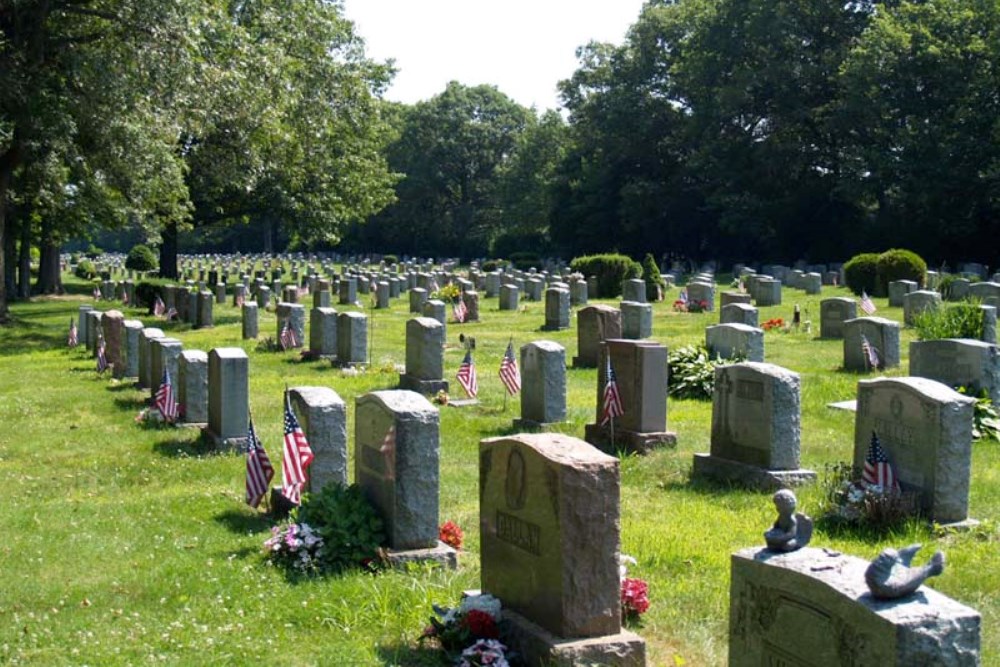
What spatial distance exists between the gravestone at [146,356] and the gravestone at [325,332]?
387 centimetres

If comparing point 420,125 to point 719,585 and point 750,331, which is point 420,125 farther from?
point 719,585

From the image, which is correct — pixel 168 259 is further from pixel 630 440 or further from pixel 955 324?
pixel 630 440

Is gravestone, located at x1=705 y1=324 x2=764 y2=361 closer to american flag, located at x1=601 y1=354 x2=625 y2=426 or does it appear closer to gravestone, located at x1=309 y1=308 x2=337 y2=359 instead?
american flag, located at x1=601 y1=354 x2=625 y2=426

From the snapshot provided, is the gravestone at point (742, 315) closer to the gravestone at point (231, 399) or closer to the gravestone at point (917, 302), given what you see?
the gravestone at point (917, 302)

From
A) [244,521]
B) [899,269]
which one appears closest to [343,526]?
[244,521]

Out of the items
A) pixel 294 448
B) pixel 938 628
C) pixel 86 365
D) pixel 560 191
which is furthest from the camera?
pixel 560 191

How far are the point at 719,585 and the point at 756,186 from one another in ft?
166

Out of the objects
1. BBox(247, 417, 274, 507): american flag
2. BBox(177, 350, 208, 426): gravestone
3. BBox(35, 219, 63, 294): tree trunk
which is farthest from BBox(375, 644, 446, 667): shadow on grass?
BBox(35, 219, 63, 294): tree trunk

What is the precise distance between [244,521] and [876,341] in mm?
12011

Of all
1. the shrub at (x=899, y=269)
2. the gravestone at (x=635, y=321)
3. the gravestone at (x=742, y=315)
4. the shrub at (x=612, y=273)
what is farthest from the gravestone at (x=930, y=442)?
the shrub at (x=612, y=273)

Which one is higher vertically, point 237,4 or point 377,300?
point 237,4

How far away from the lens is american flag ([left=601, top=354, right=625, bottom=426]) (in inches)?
505

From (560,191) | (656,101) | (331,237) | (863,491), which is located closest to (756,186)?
(656,101)

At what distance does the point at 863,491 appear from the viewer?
30.7 ft
